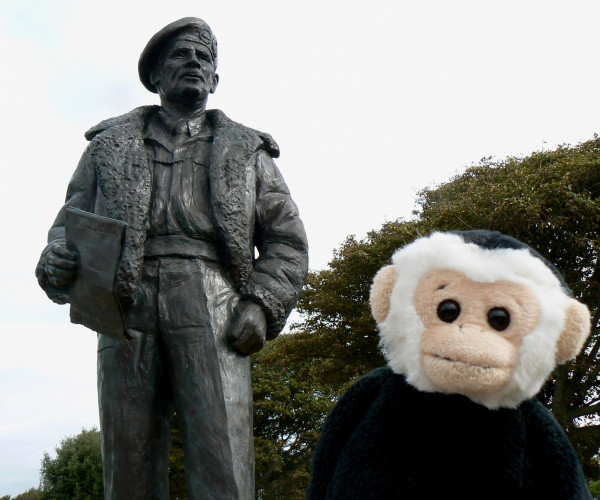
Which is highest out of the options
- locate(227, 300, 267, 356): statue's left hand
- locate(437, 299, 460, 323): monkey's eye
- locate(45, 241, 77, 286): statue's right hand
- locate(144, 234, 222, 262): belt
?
locate(144, 234, 222, 262): belt

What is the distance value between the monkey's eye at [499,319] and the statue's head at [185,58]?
A: 2.88m

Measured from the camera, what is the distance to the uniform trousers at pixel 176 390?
3953 mm

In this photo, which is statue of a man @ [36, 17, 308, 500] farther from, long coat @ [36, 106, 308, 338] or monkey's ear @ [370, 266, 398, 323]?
monkey's ear @ [370, 266, 398, 323]

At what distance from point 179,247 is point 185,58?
4.28ft

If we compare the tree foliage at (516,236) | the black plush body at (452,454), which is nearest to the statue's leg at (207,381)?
the black plush body at (452,454)

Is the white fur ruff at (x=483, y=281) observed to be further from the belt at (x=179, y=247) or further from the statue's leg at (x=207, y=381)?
the belt at (x=179, y=247)

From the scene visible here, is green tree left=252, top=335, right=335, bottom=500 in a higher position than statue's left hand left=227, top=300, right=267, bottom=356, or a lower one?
higher

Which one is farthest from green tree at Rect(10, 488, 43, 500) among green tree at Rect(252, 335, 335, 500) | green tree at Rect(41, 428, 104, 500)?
green tree at Rect(252, 335, 335, 500)

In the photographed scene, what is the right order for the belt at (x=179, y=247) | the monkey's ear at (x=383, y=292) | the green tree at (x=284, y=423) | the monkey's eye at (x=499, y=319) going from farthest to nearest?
1. the green tree at (x=284, y=423)
2. the belt at (x=179, y=247)
3. the monkey's ear at (x=383, y=292)
4. the monkey's eye at (x=499, y=319)

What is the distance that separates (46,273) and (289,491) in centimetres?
2750

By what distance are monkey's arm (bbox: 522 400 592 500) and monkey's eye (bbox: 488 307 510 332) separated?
39 cm

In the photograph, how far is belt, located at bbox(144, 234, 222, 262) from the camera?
4262 millimetres

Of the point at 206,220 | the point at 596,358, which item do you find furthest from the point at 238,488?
the point at 596,358

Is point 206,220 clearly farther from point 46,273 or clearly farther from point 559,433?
point 559,433
